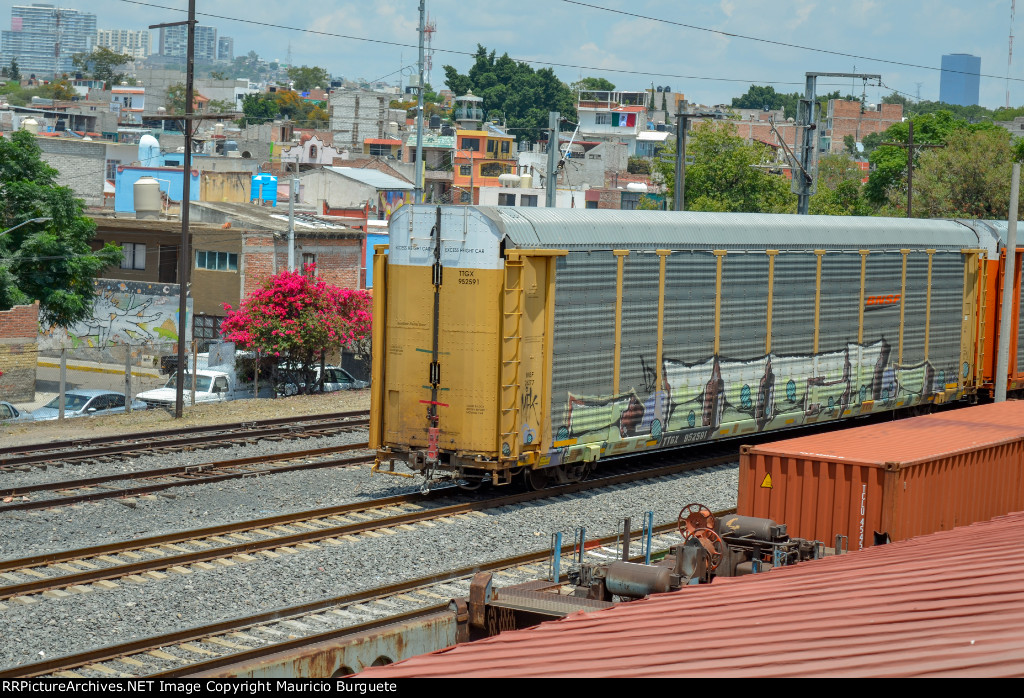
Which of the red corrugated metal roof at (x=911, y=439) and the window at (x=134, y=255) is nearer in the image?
the red corrugated metal roof at (x=911, y=439)

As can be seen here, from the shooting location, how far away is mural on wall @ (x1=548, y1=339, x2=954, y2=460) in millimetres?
18422

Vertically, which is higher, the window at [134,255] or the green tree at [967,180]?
the green tree at [967,180]

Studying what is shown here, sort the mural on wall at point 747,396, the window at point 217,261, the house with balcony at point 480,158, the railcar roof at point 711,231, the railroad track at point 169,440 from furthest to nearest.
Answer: the house with balcony at point 480,158, the window at point 217,261, the railroad track at point 169,440, the mural on wall at point 747,396, the railcar roof at point 711,231

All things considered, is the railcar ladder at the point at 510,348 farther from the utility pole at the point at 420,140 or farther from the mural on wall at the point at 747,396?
the utility pole at the point at 420,140

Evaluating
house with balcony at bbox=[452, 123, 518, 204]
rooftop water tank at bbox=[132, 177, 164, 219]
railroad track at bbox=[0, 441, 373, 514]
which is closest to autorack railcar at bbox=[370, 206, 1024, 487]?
railroad track at bbox=[0, 441, 373, 514]

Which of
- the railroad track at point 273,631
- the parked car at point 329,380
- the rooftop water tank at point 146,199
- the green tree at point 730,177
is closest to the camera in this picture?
the railroad track at point 273,631

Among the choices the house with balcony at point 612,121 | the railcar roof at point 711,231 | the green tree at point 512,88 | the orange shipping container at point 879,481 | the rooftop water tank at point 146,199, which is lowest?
the orange shipping container at point 879,481

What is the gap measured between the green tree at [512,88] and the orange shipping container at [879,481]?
6147 inches

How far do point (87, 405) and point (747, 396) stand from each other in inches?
652

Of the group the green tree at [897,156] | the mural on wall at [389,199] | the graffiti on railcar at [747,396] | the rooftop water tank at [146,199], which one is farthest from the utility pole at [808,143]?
the mural on wall at [389,199]

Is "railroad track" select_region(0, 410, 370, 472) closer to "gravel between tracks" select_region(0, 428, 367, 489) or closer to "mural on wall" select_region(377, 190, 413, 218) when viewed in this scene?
"gravel between tracks" select_region(0, 428, 367, 489)

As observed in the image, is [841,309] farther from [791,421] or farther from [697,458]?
[697,458]

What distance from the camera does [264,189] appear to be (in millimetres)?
70250

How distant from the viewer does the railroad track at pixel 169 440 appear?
19.9m
